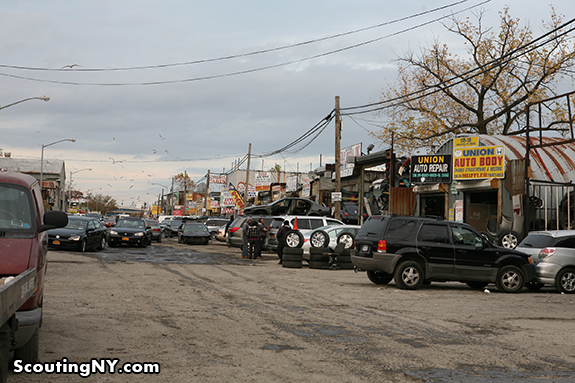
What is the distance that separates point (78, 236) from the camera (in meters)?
23.5

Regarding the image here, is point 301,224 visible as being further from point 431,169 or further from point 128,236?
point 128,236

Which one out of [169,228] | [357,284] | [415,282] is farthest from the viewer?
[169,228]

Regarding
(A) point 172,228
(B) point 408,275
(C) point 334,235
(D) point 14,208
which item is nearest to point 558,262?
(B) point 408,275

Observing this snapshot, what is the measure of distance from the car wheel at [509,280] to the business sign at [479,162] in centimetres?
1084

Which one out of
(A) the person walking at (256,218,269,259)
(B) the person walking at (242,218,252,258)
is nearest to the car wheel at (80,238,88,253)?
(B) the person walking at (242,218,252,258)

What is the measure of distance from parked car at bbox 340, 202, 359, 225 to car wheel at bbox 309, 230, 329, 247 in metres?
16.8

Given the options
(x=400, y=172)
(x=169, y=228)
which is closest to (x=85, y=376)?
(x=400, y=172)

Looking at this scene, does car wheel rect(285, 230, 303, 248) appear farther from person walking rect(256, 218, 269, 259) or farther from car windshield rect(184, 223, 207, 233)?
car windshield rect(184, 223, 207, 233)

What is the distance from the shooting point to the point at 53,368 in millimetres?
5641

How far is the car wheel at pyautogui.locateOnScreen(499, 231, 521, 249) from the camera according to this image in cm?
1996

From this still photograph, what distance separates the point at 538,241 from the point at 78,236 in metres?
17.8

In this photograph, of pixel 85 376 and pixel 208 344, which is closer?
pixel 85 376

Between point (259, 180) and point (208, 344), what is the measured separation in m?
59.0

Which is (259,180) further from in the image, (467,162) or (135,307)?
(135,307)
